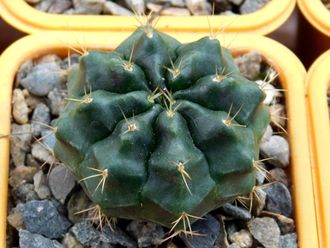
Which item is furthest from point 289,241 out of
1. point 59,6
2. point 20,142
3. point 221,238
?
point 59,6

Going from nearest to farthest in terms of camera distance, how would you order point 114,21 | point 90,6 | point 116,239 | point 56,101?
point 116,239 → point 56,101 → point 114,21 → point 90,6

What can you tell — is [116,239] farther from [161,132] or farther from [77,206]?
[161,132]

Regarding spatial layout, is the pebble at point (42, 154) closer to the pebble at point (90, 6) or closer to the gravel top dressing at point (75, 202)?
the gravel top dressing at point (75, 202)

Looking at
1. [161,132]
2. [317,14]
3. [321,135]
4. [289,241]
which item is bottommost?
[289,241]

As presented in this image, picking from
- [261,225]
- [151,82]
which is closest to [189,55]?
[151,82]

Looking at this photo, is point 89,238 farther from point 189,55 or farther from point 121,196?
point 189,55

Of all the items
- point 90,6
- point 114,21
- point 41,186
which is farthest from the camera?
point 90,6
